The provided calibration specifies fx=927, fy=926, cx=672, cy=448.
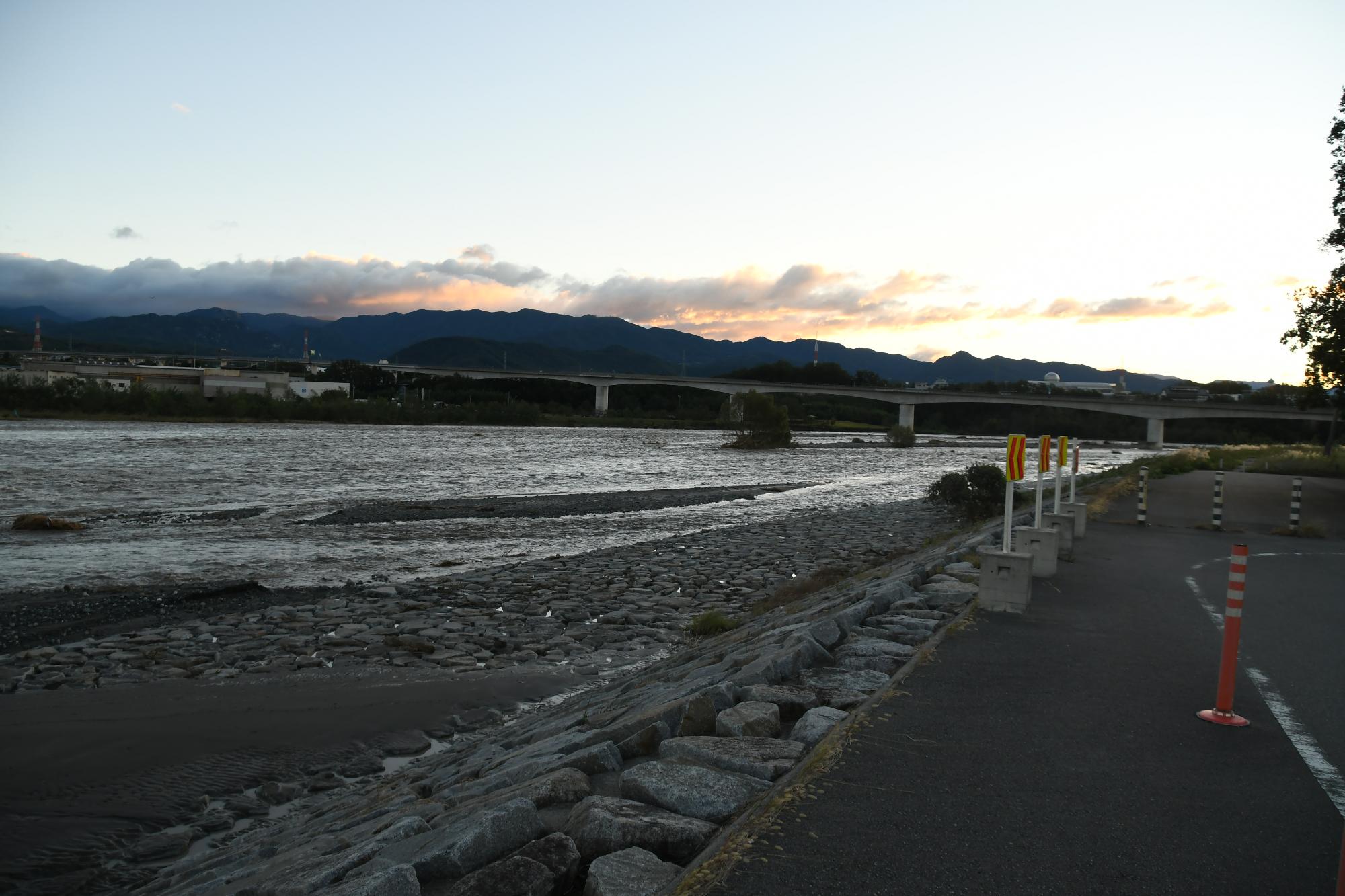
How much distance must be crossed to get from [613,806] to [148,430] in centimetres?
9372

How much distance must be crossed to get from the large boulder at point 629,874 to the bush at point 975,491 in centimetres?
2660

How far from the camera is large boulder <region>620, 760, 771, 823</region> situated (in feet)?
15.7

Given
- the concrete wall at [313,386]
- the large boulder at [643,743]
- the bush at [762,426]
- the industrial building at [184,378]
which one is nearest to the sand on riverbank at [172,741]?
the large boulder at [643,743]

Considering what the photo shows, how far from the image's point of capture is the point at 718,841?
4332 millimetres

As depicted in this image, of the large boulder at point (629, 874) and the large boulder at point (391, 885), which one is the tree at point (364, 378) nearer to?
the large boulder at point (391, 885)

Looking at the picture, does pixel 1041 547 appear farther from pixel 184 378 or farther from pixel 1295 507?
pixel 184 378

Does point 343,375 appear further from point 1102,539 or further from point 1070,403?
point 1102,539

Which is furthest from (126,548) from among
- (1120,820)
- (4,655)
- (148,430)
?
(148,430)

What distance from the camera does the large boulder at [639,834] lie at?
4391mm

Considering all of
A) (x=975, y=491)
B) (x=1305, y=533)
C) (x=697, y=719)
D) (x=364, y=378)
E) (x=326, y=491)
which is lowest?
(x=326, y=491)

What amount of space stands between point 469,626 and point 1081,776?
9.62 meters

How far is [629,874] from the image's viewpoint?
405 cm

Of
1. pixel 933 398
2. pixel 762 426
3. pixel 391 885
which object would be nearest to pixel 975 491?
pixel 391 885

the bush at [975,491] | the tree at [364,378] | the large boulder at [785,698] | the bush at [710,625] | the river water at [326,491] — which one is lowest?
the river water at [326,491]
